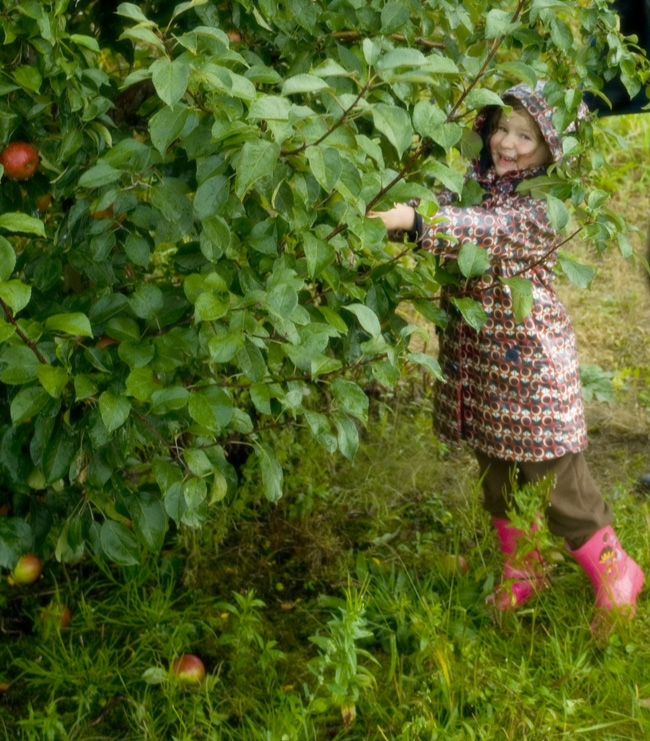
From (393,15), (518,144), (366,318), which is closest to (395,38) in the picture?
(393,15)

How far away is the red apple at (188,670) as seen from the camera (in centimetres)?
205

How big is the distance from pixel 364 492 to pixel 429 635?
867mm

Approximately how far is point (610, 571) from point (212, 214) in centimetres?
147

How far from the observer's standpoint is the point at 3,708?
2.08m

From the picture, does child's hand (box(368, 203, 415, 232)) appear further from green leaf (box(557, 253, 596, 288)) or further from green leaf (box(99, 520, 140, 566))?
green leaf (box(99, 520, 140, 566))

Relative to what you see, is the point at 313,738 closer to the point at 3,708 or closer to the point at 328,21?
the point at 3,708

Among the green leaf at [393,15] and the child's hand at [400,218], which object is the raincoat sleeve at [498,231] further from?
the green leaf at [393,15]

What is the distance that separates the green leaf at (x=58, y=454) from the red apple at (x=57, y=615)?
915 mm

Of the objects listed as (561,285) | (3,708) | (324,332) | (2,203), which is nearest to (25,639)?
(3,708)

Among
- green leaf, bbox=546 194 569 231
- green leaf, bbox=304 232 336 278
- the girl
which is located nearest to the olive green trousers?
the girl

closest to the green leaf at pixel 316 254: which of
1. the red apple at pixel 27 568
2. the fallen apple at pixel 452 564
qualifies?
the red apple at pixel 27 568

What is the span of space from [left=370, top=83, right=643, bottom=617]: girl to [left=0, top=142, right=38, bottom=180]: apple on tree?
0.73 meters

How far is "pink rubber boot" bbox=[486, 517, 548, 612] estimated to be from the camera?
6.91ft

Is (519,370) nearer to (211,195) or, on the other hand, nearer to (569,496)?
(569,496)
